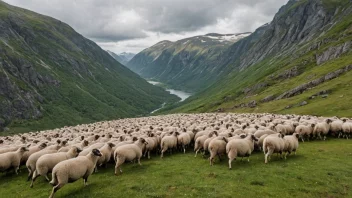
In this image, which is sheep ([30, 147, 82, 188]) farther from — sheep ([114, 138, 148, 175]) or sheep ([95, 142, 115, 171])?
sheep ([114, 138, 148, 175])

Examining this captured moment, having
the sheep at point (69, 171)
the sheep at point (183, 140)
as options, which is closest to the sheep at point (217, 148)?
the sheep at point (183, 140)

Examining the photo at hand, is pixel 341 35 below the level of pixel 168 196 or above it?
above

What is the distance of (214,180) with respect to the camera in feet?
59.2

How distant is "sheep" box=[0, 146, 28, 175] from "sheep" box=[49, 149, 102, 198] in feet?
23.5

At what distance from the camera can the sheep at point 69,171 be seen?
1575 cm

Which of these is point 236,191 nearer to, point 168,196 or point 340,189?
point 168,196

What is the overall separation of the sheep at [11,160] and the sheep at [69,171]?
23.5ft

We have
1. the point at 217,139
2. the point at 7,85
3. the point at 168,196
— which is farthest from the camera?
the point at 7,85

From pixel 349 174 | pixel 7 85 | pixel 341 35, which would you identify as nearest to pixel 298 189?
pixel 349 174

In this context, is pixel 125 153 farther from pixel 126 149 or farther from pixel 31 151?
pixel 31 151

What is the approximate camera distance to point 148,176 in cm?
1942

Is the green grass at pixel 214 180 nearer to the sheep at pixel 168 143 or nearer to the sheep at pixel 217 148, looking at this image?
the sheep at pixel 217 148

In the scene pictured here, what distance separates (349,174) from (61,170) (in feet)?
60.6

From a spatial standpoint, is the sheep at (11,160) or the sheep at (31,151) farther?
the sheep at (31,151)
